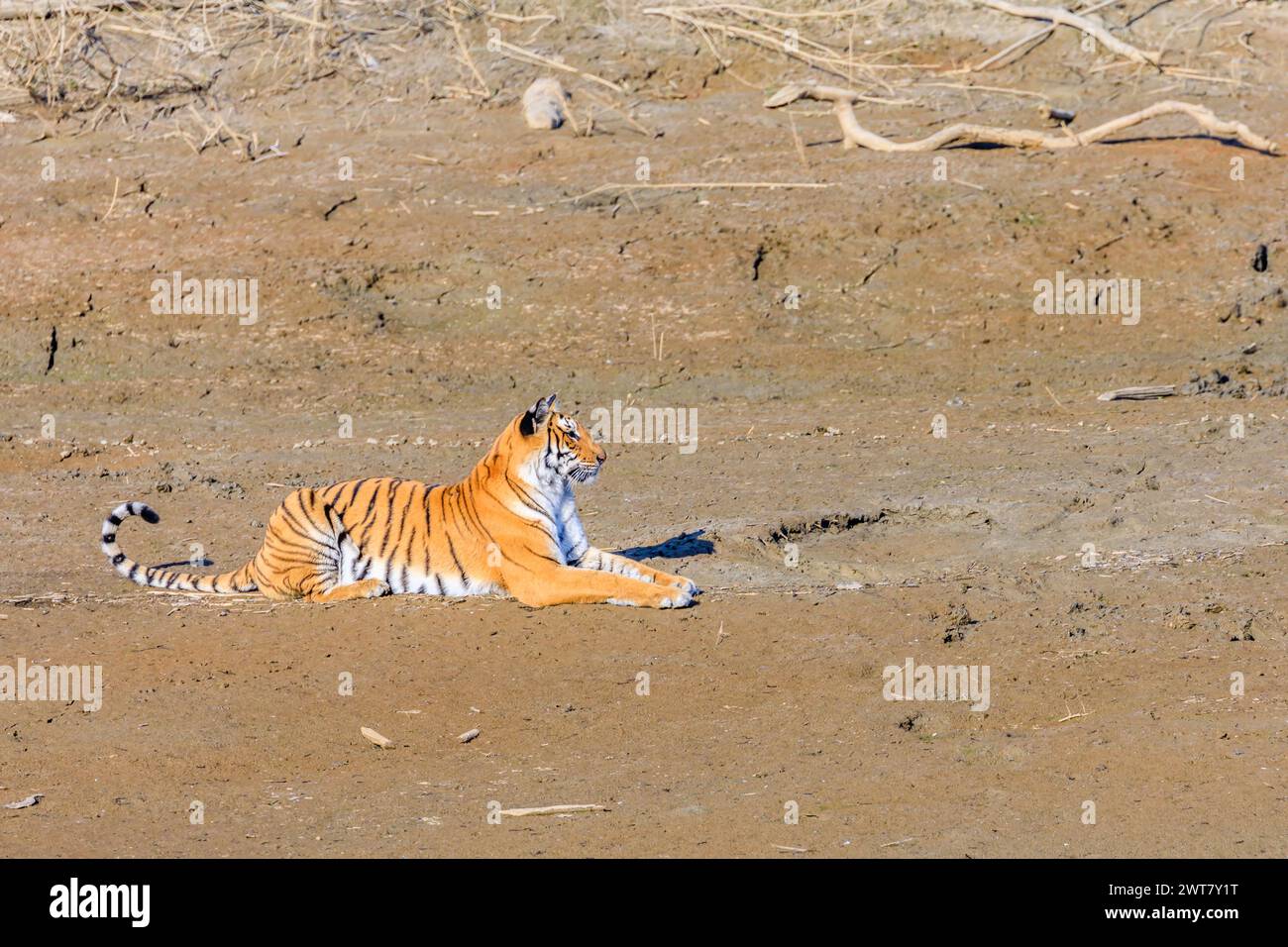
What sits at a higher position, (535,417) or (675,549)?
(535,417)

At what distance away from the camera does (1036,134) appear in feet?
50.7

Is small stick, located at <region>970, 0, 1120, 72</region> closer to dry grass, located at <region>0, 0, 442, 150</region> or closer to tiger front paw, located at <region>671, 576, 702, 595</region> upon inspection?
dry grass, located at <region>0, 0, 442, 150</region>

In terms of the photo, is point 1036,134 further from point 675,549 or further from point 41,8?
point 41,8

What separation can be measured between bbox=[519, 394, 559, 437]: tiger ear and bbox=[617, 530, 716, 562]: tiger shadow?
0.93 meters

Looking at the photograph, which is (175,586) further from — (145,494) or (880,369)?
(880,369)

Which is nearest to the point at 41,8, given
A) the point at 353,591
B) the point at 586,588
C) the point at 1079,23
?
the point at 1079,23

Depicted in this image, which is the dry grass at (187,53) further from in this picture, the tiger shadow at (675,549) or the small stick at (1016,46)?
the tiger shadow at (675,549)

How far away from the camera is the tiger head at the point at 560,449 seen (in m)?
9.27

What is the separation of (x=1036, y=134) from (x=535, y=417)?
757 cm

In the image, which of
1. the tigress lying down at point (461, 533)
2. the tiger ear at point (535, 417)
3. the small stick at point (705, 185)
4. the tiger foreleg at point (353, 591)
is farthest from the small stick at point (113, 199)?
the tiger ear at point (535, 417)

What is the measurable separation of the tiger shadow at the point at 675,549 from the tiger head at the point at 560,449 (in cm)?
76

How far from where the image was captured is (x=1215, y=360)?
1355 cm
